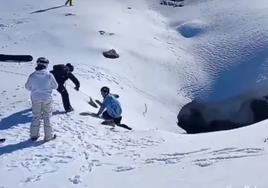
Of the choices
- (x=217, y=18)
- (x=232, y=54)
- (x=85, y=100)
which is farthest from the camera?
(x=217, y=18)

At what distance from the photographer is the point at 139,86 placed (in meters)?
22.7

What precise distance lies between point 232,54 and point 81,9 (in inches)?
459

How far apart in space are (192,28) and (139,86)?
9967 millimetres

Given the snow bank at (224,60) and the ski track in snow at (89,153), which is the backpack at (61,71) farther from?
the snow bank at (224,60)

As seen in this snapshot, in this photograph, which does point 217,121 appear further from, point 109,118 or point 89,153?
point 89,153

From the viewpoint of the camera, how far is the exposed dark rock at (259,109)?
70.6 feet

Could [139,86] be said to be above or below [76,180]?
above

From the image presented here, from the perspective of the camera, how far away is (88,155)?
11297mm

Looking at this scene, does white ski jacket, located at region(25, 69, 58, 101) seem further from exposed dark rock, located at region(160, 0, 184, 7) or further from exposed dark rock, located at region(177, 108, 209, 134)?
exposed dark rock, located at region(160, 0, 184, 7)

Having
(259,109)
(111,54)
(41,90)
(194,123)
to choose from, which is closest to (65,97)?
(41,90)

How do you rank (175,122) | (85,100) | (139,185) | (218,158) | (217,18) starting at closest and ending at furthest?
(139,185)
(218,158)
(85,100)
(175,122)
(217,18)

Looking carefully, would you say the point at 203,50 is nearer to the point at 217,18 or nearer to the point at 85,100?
the point at 217,18

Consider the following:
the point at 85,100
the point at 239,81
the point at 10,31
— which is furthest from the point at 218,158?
the point at 10,31

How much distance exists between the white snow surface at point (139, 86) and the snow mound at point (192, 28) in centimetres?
8
